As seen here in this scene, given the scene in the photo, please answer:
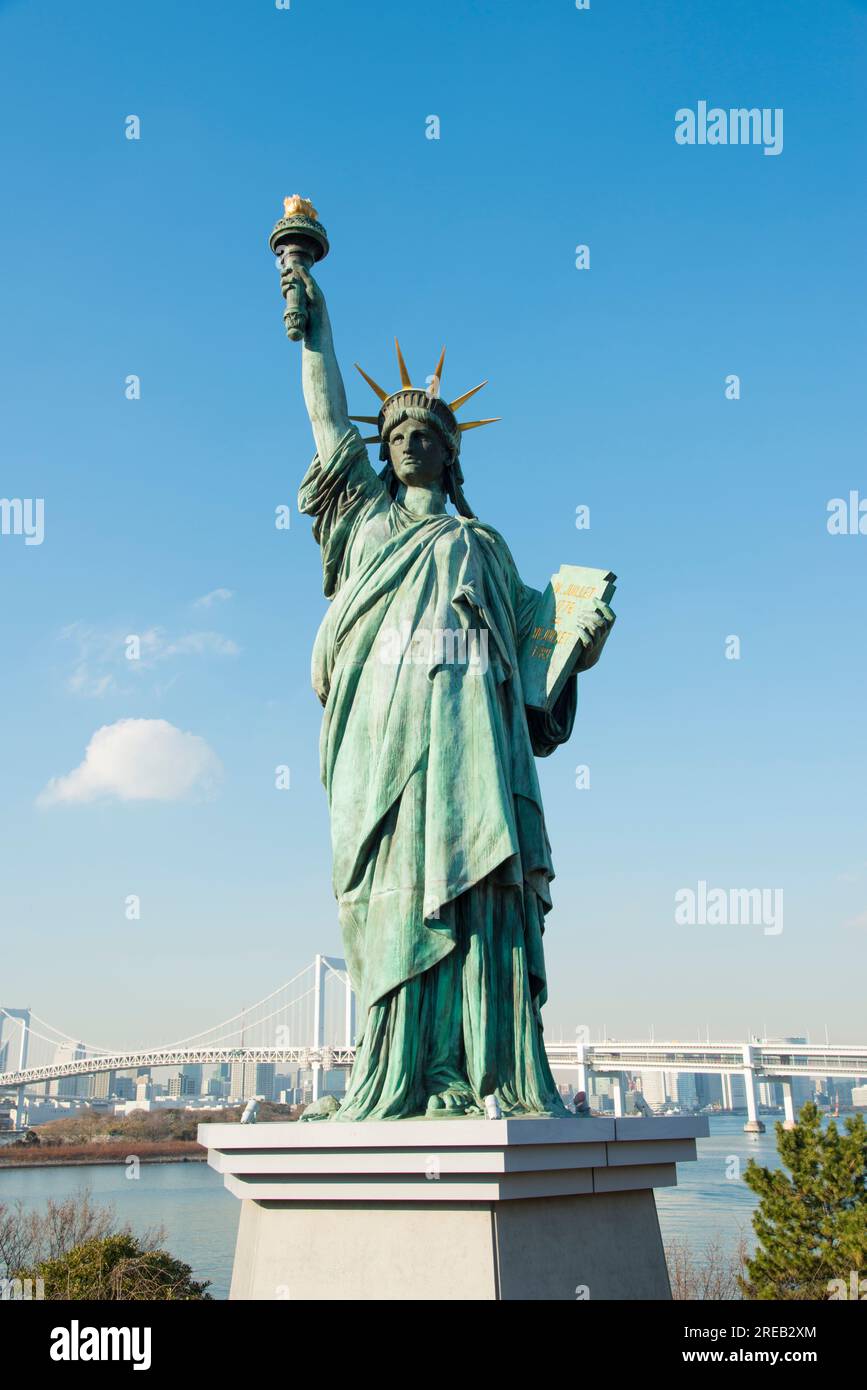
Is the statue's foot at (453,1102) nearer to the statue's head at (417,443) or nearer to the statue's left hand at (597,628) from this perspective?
the statue's left hand at (597,628)

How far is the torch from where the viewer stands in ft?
26.8

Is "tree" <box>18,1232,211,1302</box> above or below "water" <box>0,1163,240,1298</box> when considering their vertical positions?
above

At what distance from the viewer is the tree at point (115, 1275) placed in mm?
15883

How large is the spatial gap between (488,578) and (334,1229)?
4128mm

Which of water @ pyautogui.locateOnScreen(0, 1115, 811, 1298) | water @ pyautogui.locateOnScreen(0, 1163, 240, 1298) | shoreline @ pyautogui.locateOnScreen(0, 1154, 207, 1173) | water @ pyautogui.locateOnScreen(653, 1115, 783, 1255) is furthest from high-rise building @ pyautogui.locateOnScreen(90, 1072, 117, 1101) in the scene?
water @ pyautogui.locateOnScreen(653, 1115, 783, 1255)

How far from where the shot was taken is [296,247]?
8242 mm

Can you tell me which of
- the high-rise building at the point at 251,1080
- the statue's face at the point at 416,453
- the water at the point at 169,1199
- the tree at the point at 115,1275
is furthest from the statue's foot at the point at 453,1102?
the high-rise building at the point at 251,1080

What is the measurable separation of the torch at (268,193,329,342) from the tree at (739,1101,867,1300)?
14.3 m

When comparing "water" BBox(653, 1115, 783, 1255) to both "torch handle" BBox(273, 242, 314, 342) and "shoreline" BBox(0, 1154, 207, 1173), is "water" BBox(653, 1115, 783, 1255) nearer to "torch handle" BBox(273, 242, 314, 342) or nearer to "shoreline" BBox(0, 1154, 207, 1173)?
"torch handle" BBox(273, 242, 314, 342)

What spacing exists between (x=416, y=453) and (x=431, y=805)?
9.07ft

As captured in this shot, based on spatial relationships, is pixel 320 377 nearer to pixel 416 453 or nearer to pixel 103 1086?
pixel 416 453
